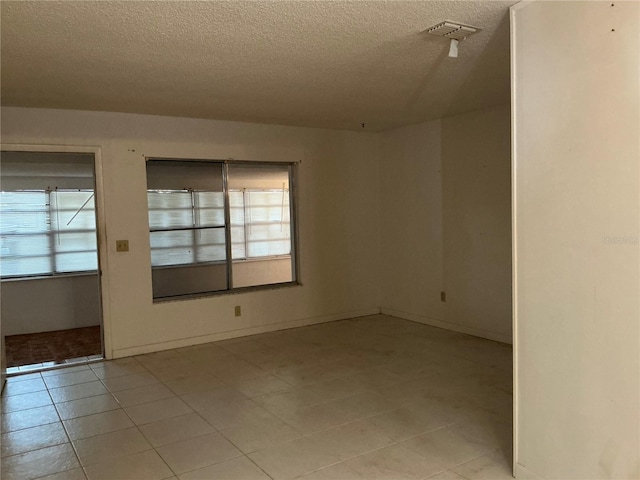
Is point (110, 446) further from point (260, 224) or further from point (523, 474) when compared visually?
point (260, 224)

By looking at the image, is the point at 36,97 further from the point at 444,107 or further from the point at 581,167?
the point at 581,167

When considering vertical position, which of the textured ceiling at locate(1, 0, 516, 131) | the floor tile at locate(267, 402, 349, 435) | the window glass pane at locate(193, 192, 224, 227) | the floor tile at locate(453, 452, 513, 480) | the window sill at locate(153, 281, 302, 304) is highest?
the textured ceiling at locate(1, 0, 516, 131)

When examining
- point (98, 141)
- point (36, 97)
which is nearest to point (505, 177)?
point (98, 141)

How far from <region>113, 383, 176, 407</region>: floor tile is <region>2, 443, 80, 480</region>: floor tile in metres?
0.71

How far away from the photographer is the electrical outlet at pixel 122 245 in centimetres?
473

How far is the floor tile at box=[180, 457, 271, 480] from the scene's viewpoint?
2.53 meters

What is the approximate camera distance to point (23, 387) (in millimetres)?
3992

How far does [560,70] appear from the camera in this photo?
2.12 m

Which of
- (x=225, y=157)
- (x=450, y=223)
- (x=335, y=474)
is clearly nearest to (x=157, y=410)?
(x=335, y=474)

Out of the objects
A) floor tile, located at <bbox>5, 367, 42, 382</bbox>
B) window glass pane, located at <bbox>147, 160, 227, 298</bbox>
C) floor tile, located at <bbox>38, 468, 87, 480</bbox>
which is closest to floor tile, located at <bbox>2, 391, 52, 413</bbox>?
floor tile, located at <bbox>5, 367, 42, 382</bbox>

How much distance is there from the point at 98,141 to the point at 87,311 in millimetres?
2907

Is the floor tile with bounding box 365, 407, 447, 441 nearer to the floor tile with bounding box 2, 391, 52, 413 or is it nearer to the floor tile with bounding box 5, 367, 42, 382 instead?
the floor tile with bounding box 2, 391, 52, 413

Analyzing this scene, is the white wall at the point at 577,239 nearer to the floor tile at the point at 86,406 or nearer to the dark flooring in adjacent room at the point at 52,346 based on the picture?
the floor tile at the point at 86,406

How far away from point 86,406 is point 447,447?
2.47 metres
